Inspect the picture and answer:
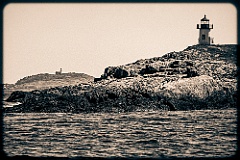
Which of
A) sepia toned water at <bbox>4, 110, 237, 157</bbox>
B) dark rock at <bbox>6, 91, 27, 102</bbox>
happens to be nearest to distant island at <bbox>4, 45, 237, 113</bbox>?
dark rock at <bbox>6, 91, 27, 102</bbox>

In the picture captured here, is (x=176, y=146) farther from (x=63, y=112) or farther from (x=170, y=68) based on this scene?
(x=170, y=68)

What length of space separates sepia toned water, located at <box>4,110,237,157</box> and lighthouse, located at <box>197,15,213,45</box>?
4615cm

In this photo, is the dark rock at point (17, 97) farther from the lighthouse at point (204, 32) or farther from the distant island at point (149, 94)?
the lighthouse at point (204, 32)

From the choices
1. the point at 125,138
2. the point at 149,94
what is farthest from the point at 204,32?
the point at 125,138

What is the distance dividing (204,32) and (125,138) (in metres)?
59.6

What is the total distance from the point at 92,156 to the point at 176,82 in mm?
38391

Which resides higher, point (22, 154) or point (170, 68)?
point (170, 68)

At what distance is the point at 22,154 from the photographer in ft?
76.7

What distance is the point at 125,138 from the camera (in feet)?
94.8

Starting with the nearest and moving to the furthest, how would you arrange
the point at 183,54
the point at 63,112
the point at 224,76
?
the point at 63,112 → the point at 224,76 → the point at 183,54

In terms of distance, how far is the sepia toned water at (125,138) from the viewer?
2391cm

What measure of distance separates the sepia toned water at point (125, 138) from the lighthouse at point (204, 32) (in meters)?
46.1

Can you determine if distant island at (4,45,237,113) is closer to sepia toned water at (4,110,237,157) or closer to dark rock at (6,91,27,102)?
dark rock at (6,91,27,102)

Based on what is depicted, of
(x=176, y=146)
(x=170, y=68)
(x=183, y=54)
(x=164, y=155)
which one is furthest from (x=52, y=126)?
(x=183, y=54)
